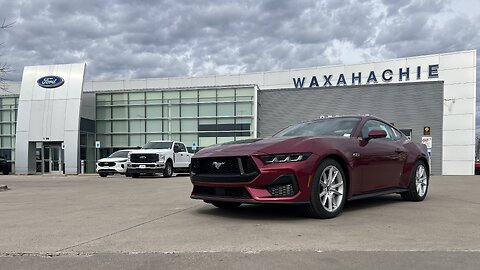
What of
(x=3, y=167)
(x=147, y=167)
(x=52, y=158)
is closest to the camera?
(x=147, y=167)

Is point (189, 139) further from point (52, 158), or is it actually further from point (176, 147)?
point (176, 147)

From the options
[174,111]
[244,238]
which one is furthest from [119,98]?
[244,238]

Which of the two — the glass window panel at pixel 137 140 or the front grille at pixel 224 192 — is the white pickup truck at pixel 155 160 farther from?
the glass window panel at pixel 137 140

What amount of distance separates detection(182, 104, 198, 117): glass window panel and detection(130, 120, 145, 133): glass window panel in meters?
3.74

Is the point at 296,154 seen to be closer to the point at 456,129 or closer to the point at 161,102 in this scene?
the point at 456,129

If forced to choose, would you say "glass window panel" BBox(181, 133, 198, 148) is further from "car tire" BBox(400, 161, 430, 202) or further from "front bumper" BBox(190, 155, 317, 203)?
"front bumper" BBox(190, 155, 317, 203)

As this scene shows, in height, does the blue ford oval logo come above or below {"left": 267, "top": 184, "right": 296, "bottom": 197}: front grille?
above

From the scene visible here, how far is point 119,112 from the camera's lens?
1564 inches

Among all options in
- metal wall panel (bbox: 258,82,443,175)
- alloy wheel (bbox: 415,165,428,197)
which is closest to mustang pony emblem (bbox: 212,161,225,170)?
alloy wheel (bbox: 415,165,428,197)

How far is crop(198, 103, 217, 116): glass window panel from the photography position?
124 feet

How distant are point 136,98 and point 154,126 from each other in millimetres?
2887

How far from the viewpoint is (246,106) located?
37062 mm

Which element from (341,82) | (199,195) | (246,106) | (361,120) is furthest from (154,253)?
(341,82)

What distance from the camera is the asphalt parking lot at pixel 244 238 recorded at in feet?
14.2
